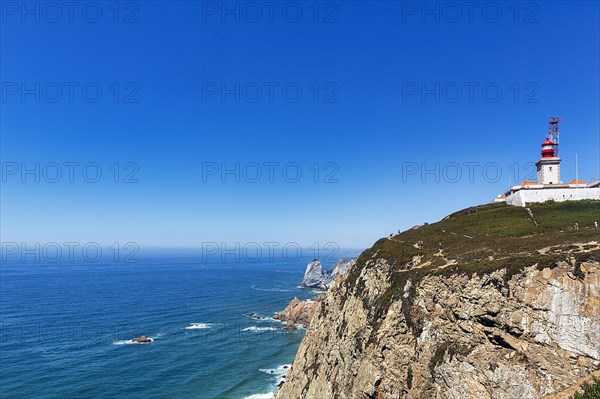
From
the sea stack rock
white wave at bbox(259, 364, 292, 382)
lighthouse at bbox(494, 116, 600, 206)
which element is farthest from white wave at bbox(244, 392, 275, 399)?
the sea stack rock

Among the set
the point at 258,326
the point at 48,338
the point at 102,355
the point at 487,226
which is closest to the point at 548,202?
the point at 487,226

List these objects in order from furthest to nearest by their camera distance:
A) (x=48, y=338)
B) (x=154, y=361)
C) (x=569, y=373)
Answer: (x=48, y=338)
(x=154, y=361)
(x=569, y=373)

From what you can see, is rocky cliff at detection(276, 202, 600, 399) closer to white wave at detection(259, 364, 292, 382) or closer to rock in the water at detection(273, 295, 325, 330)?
white wave at detection(259, 364, 292, 382)

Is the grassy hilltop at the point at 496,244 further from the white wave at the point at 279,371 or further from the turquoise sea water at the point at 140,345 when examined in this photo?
the turquoise sea water at the point at 140,345

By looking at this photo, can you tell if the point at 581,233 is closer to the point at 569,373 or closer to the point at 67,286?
the point at 569,373

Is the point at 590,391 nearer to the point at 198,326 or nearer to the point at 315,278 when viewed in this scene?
the point at 198,326

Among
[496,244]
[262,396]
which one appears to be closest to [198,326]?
[262,396]

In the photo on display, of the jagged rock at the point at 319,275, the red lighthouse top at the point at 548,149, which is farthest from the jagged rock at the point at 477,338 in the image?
the jagged rock at the point at 319,275
